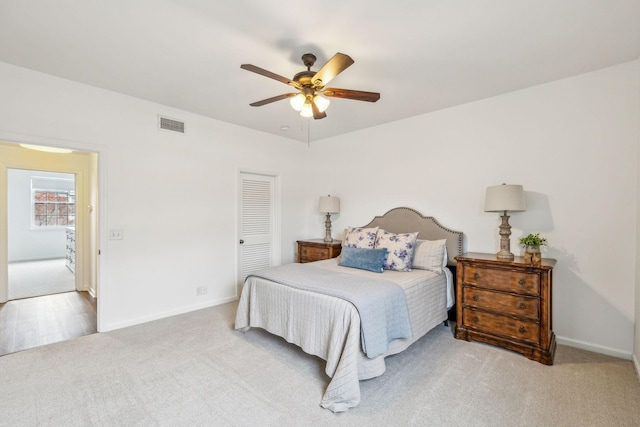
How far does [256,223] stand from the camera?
4734 mm

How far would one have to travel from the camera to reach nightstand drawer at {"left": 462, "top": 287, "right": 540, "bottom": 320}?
103 inches

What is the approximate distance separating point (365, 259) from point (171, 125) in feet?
9.56

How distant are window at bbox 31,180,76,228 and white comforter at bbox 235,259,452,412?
8137 millimetres

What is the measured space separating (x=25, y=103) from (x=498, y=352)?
5002 mm

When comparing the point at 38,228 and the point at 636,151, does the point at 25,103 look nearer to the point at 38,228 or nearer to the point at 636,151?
the point at 636,151

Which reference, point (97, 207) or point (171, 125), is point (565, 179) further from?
point (97, 207)

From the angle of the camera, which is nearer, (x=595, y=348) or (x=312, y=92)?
(x=312, y=92)

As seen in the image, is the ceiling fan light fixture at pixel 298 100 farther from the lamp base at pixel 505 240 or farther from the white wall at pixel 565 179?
the lamp base at pixel 505 240

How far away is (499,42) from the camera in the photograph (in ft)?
7.45

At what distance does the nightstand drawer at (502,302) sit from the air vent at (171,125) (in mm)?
3859

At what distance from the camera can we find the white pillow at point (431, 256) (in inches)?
129

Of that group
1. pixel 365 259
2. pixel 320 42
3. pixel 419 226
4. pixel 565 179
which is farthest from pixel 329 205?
pixel 565 179

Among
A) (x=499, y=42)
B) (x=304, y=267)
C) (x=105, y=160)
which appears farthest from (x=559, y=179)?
(x=105, y=160)

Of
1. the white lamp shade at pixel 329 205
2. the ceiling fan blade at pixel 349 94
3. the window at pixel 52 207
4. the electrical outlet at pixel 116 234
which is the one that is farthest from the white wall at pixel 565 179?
the window at pixel 52 207
